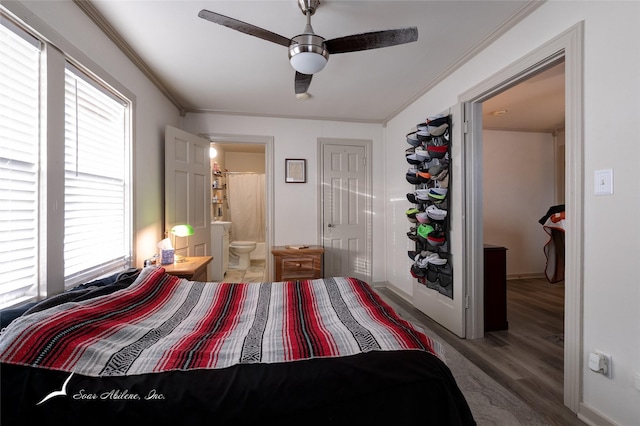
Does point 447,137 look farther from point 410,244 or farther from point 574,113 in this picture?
point 410,244

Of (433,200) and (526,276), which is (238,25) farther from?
(526,276)

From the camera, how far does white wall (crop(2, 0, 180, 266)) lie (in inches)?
59.9

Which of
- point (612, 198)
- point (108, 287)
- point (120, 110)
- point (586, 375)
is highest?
point (120, 110)

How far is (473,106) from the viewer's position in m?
2.47

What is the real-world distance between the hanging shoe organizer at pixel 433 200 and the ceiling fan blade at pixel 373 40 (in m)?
1.17

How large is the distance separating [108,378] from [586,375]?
232cm

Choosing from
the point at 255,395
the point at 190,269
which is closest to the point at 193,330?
the point at 255,395

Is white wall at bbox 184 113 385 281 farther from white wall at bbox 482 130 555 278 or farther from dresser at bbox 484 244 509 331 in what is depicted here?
white wall at bbox 482 130 555 278

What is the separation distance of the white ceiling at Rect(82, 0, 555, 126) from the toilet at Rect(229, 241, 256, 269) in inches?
99.3

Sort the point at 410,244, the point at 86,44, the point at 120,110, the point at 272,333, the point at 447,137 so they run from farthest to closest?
the point at 410,244, the point at 447,137, the point at 120,110, the point at 86,44, the point at 272,333

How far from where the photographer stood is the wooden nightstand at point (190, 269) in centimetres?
235

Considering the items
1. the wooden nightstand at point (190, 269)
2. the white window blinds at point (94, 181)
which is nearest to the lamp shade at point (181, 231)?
the wooden nightstand at point (190, 269)

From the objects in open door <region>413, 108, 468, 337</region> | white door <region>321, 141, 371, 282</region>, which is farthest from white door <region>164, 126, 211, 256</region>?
open door <region>413, 108, 468, 337</region>

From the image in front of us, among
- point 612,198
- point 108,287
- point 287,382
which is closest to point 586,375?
point 612,198
